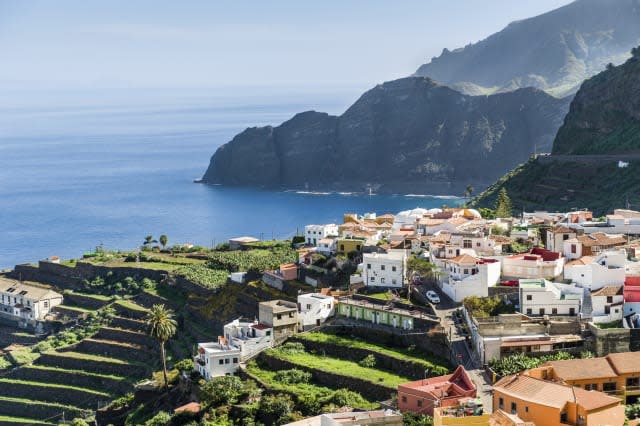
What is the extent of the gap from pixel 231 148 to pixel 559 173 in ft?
313

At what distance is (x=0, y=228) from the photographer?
4523 inches

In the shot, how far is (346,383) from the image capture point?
3478cm

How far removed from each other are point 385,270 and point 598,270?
32.6ft

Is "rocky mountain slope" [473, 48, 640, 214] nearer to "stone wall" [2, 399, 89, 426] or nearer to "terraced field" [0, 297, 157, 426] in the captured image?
"terraced field" [0, 297, 157, 426]

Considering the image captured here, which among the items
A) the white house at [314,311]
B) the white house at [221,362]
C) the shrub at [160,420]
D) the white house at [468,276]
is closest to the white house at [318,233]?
the white house at [314,311]

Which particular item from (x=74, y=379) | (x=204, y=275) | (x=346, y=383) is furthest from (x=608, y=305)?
(x=204, y=275)

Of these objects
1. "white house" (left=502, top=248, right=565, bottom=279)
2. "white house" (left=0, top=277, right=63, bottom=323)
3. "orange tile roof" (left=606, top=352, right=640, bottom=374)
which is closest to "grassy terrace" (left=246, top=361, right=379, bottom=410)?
"orange tile roof" (left=606, top=352, right=640, bottom=374)

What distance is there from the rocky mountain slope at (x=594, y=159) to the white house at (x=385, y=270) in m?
32.2

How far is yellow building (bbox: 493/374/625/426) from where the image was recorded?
1011 inches

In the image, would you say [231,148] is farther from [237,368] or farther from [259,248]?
[237,368]

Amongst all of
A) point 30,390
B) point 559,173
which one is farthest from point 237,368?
point 559,173

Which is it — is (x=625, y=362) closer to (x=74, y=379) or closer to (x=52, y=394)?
(x=74, y=379)

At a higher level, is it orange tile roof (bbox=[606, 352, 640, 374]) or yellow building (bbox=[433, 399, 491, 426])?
orange tile roof (bbox=[606, 352, 640, 374])

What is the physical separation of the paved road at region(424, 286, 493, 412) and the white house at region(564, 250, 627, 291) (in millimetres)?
4828
